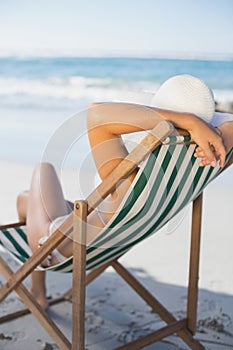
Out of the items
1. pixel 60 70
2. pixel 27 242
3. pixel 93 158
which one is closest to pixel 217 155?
pixel 93 158

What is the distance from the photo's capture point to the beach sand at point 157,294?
2574 mm

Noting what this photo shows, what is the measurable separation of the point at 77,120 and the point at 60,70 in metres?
12.8

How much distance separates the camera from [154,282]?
330cm

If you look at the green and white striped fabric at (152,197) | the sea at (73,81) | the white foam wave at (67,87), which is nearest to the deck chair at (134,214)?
the green and white striped fabric at (152,197)

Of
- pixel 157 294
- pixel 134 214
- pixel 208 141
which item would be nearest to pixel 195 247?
pixel 134 214

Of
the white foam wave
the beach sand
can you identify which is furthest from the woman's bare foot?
the white foam wave

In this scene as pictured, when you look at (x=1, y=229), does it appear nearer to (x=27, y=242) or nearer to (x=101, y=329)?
(x=27, y=242)

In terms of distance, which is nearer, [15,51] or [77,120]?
[77,120]

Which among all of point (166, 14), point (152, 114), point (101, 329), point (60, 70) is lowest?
point (101, 329)

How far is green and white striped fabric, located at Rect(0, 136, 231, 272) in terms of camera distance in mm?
1842

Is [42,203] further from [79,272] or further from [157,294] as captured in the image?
[157,294]

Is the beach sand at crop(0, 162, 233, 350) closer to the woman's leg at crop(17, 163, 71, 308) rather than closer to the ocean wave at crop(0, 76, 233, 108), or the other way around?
the woman's leg at crop(17, 163, 71, 308)

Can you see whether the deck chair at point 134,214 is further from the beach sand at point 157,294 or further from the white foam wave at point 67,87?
the white foam wave at point 67,87

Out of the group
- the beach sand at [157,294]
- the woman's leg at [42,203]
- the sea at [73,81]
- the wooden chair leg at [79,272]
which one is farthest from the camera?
the sea at [73,81]
